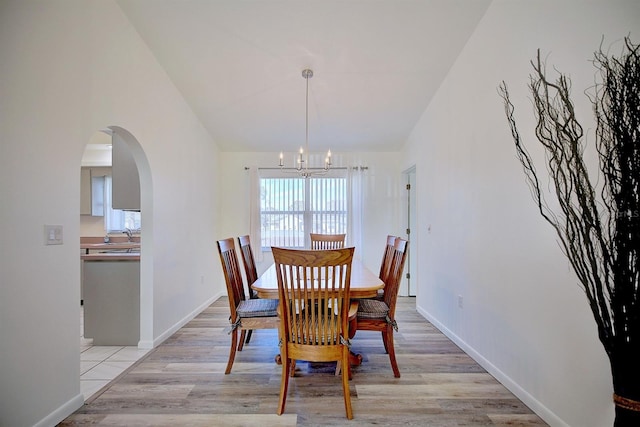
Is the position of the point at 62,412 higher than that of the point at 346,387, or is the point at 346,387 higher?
the point at 346,387

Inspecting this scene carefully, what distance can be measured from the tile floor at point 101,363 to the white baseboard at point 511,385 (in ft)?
9.57

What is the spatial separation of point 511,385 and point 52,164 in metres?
3.31

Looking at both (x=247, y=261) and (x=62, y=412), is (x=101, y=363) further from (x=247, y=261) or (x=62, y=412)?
(x=247, y=261)

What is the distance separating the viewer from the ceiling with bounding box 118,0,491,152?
259 centimetres

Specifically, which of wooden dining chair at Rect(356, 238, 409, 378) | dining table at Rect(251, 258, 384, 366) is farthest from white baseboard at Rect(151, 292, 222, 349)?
wooden dining chair at Rect(356, 238, 409, 378)

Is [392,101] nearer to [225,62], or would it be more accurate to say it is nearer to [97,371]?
[225,62]

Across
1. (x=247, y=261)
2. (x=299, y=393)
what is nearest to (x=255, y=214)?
(x=247, y=261)

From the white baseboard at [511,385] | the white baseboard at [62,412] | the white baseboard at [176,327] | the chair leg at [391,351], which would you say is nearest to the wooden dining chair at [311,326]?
the chair leg at [391,351]

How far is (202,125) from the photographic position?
167 inches

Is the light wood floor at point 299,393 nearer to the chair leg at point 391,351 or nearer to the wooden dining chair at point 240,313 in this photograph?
the chair leg at point 391,351

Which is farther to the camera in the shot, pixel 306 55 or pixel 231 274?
pixel 306 55

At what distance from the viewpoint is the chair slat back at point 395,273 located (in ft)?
7.84

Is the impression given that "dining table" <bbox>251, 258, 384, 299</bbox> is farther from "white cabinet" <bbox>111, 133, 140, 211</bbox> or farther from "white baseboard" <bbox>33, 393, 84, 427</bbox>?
"white cabinet" <bbox>111, 133, 140, 211</bbox>

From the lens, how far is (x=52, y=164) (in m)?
1.83
